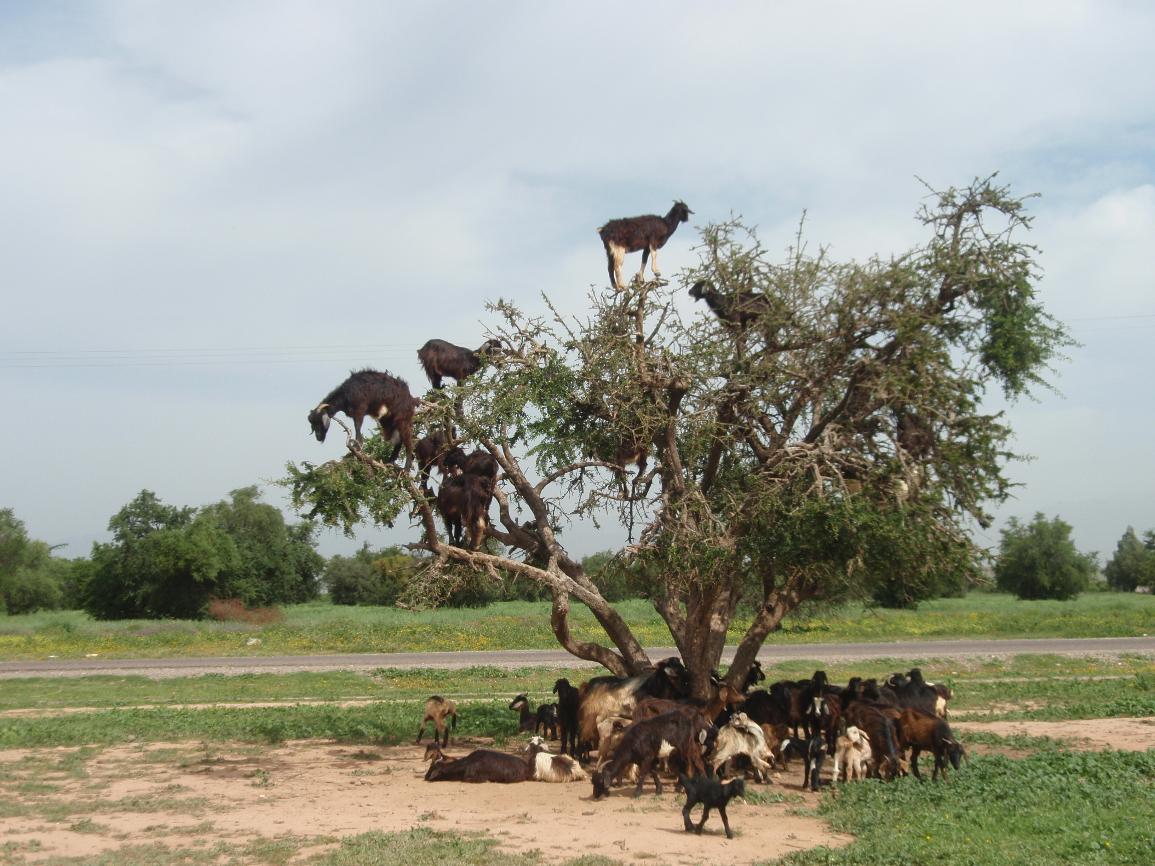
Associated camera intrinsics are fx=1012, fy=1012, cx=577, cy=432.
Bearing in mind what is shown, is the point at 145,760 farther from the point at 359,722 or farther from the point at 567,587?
the point at 567,587

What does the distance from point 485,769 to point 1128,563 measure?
256ft

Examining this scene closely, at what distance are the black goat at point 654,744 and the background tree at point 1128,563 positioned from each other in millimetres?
73347

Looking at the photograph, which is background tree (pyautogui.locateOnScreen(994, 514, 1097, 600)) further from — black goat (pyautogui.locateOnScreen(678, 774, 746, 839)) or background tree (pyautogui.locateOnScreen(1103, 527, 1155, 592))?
black goat (pyautogui.locateOnScreen(678, 774, 746, 839))

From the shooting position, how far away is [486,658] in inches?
1148

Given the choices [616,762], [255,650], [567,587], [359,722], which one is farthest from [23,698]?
[616,762]

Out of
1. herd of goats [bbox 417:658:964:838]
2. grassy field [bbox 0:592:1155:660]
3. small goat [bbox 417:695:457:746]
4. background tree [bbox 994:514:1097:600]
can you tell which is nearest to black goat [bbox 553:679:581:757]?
herd of goats [bbox 417:658:964:838]

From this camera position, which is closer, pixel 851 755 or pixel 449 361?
pixel 851 755

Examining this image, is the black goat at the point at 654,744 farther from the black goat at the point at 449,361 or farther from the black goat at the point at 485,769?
the black goat at the point at 449,361

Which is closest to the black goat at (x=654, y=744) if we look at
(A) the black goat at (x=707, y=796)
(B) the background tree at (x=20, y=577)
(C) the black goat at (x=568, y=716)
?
(A) the black goat at (x=707, y=796)

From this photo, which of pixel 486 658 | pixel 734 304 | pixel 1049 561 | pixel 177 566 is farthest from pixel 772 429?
pixel 1049 561

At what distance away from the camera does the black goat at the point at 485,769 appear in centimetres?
1112

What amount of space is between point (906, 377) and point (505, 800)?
617 cm

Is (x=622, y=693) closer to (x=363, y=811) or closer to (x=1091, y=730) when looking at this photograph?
(x=363, y=811)

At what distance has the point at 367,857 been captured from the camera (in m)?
7.80
